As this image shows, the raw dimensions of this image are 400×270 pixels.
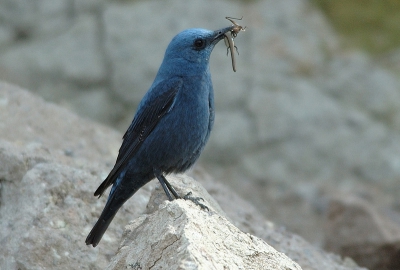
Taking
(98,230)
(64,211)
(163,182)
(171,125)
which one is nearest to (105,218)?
(98,230)

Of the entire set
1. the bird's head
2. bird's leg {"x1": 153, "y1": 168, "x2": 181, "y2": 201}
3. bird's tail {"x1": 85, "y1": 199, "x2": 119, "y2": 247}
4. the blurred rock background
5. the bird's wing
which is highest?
the blurred rock background

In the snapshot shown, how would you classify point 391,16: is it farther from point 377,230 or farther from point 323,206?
point 377,230

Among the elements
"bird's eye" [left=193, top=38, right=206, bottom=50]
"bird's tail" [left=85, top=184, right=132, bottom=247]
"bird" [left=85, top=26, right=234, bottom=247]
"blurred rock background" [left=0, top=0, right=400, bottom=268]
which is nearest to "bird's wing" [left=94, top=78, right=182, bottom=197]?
"bird" [left=85, top=26, right=234, bottom=247]

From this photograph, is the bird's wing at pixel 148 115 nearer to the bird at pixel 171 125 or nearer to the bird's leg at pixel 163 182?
the bird at pixel 171 125

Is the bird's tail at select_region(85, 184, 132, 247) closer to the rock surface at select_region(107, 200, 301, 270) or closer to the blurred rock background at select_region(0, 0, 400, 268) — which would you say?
the rock surface at select_region(107, 200, 301, 270)

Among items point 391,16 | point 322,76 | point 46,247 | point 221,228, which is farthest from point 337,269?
point 391,16

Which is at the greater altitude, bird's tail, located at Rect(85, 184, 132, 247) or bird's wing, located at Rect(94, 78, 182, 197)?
bird's wing, located at Rect(94, 78, 182, 197)

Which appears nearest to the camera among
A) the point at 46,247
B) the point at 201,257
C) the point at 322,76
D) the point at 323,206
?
the point at 201,257
